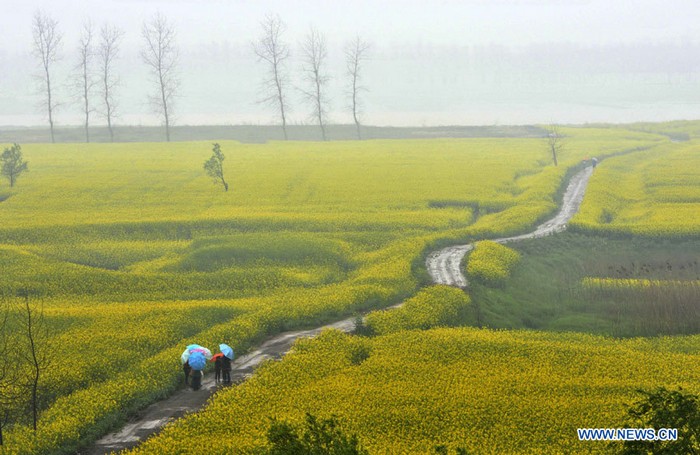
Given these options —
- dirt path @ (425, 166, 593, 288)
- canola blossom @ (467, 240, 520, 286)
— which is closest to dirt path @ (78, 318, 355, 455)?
dirt path @ (425, 166, 593, 288)

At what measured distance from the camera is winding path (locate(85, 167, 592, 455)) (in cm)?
2219

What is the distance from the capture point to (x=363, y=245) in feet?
162

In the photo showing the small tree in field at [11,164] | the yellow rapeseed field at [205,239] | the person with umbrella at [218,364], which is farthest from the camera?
the small tree in field at [11,164]

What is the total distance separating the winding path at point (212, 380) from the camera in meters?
22.2

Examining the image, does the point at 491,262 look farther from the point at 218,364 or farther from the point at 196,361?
the point at 196,361

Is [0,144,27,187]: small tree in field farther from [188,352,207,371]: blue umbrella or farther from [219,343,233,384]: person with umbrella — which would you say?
[219,343,233,384]: person with umbrella

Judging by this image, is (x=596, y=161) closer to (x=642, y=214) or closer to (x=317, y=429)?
(x=642, y=214)

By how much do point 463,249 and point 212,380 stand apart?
977 inches

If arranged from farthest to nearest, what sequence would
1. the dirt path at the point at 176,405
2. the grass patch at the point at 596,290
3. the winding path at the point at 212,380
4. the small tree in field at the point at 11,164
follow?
the small tree in field at the point at 11,164, the grass patch at the point at 596,290, the winding path at the point at 212,380, the dirt path at the point at 176,405

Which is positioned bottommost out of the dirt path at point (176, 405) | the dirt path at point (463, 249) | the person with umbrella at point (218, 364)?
the dirt path at point (176, 405)

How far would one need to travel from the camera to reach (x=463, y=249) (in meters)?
47.4

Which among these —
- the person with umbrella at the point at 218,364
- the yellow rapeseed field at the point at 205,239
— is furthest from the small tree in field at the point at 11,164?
the person with umbrella at the point at 218,364

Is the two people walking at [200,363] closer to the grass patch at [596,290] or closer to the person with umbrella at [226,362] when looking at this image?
the person with umbrella at [226,362]

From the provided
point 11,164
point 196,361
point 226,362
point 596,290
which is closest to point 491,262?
point 596,290
